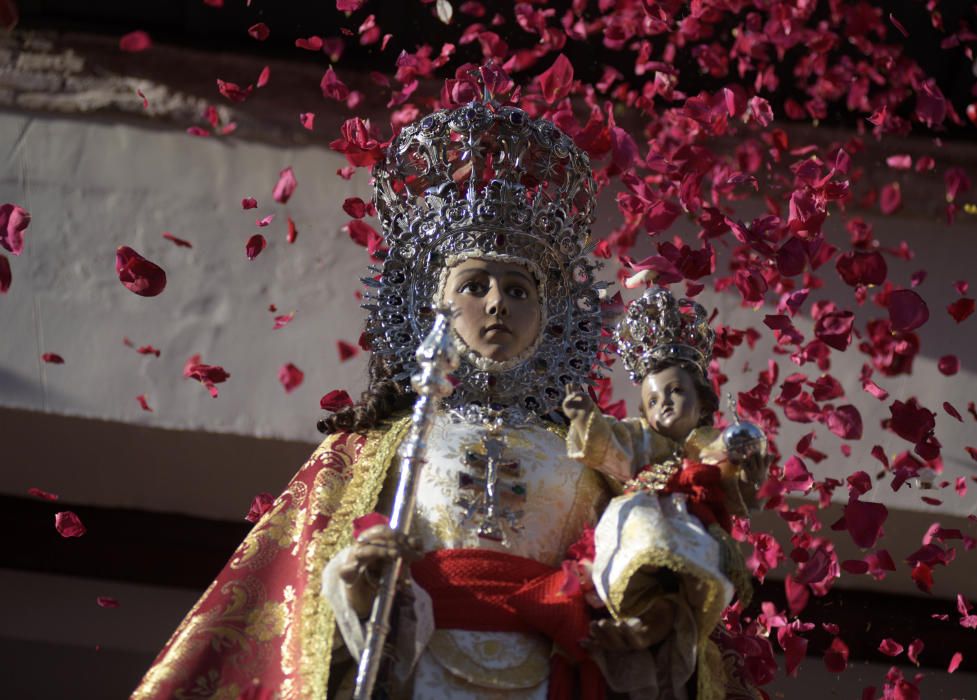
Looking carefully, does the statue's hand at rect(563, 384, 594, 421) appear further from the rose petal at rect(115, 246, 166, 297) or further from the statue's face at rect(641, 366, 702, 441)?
the rose petal at rect(115, 246, 166, 297)

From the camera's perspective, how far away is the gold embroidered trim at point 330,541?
2.77 metres

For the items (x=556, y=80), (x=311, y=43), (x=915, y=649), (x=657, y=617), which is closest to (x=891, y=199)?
(x=556, y=80)

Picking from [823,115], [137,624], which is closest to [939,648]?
[823,115]

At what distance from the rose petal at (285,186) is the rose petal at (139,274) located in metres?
0.66

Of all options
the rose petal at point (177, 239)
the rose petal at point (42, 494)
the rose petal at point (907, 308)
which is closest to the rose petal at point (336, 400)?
the rose petal at point (42, 494)

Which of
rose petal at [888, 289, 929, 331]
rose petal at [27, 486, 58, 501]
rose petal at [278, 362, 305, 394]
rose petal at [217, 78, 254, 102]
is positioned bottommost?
rose petal at [27, 486, 58, 501]

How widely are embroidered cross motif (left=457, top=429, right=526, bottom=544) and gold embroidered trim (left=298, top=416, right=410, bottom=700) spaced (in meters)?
0.22

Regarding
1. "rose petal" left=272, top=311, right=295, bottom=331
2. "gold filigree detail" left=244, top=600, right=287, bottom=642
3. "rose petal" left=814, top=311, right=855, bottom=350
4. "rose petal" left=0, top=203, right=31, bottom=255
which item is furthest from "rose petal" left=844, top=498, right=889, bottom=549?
"rose petal" left=0, top=203, right=31, bottom=255

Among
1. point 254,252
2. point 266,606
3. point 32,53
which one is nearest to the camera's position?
point 266,606

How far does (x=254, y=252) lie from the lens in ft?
15.4

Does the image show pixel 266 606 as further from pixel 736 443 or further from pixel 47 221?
pixel 47 221

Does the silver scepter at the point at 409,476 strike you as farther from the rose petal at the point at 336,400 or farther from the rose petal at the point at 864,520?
the rose petal at the point at 864,520

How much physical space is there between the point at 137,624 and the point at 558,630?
8.11 ft

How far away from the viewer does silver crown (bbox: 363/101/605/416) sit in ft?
11.0
